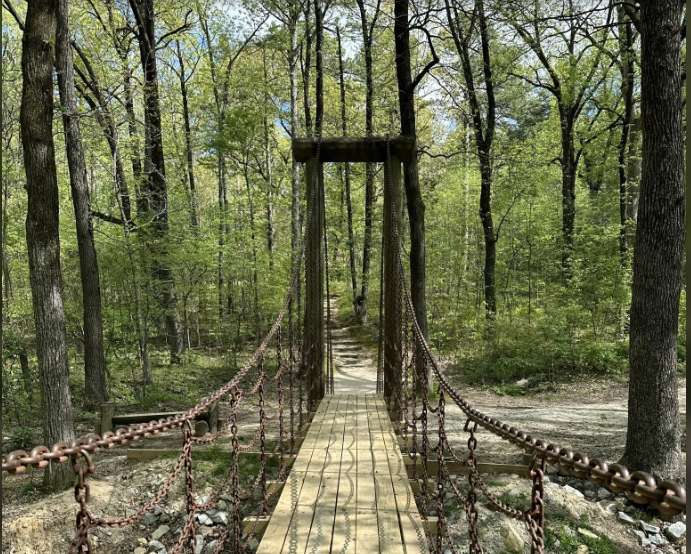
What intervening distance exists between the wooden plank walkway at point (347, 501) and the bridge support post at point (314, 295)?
3.84 ft

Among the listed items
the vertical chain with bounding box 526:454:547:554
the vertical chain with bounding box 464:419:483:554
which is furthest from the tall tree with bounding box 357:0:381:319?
the vertical chain with bounding box 526:454:547:554

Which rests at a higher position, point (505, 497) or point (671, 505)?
point (671, 505)

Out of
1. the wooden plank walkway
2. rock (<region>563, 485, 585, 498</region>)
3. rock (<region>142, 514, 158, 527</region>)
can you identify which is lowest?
rock (<region>142, 514, 158, 527</region>)

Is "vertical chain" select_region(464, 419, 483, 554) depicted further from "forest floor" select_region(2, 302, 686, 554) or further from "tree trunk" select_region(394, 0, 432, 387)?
"tree trunk" select_region(394, 0, 432, 387)

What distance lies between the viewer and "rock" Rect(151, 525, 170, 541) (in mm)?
3717

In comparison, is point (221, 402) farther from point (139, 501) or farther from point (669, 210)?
point (669, 210)

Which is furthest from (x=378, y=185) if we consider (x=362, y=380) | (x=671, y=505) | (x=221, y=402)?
(x=671, y=505)

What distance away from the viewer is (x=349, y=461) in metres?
2.95

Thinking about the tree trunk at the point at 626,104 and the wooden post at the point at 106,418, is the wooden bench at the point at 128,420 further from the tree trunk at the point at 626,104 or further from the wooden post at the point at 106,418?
the tree trunk at the point at 626,104

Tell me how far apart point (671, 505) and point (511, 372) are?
825 cm

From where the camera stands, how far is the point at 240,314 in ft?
29.5

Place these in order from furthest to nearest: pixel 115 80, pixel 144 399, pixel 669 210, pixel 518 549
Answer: pixel 115 80, pixel 144 399, pixel 669 210, pixel 518 549

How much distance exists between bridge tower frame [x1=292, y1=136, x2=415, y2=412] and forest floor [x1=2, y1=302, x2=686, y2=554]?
1251 millimetres

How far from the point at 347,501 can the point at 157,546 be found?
7.27 feet
